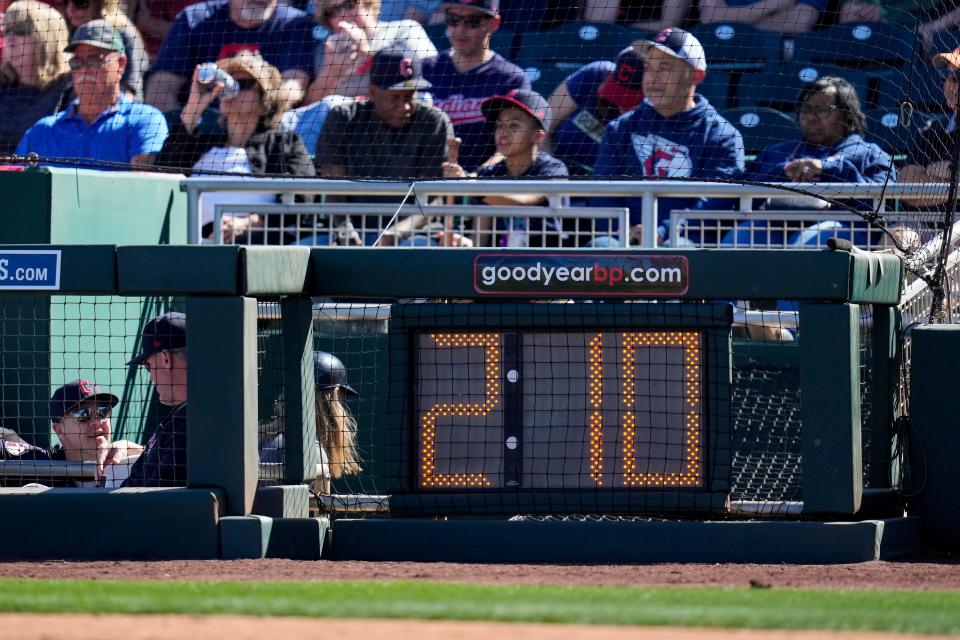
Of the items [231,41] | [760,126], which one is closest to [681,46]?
[760,126]

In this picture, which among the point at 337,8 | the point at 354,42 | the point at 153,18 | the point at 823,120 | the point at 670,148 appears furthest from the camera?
the point at 153,18

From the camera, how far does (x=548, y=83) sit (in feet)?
32.8

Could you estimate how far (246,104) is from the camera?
955cm

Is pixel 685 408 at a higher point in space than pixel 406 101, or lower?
lower

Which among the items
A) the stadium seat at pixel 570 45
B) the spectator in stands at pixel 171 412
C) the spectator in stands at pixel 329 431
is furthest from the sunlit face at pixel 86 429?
the stadium seat at pixel 570 45

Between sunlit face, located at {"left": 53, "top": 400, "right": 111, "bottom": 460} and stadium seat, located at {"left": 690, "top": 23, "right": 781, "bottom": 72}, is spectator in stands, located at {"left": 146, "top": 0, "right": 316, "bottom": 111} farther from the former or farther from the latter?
sunlit face, located at {"left": 53, "top": 400, "right": 111, "bottom": 460}

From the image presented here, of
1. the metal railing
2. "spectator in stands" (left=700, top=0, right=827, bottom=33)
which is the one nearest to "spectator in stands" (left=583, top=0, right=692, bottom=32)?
"spectator in stands" (left=700, top=0, right=827, bottom=33)

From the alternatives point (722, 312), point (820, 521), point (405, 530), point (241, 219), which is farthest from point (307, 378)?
point (241, 219)

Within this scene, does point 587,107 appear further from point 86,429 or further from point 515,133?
point 86,429

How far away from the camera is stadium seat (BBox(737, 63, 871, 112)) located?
9.32 meters

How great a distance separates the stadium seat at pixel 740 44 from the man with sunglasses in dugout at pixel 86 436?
504 centimetres

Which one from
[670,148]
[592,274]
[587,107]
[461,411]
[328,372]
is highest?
[587,107]

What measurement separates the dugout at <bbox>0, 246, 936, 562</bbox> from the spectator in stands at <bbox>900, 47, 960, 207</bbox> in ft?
7.47

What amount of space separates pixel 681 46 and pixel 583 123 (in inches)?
38.1
